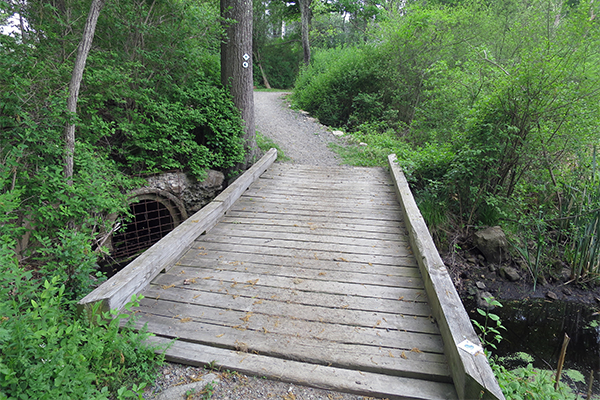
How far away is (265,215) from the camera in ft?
17.0

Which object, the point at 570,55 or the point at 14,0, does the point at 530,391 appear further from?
the point at 14,0

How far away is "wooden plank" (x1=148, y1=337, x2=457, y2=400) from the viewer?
2.16 meters

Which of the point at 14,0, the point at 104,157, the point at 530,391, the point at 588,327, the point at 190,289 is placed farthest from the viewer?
the point at 104,157

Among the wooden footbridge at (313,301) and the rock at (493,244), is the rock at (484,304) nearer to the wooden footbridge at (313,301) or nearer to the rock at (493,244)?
the rock at (493,244)

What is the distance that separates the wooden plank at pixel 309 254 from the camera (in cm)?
379

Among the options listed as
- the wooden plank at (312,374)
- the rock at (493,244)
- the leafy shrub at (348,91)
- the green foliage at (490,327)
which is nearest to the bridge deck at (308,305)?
the wooden plank at (312,374)

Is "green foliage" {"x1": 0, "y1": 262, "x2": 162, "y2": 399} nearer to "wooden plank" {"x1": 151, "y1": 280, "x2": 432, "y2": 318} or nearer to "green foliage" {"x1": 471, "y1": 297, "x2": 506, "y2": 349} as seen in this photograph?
"wooden plank" {"x1": 151, "y1": 280, "x2": 432, "y2": 318}

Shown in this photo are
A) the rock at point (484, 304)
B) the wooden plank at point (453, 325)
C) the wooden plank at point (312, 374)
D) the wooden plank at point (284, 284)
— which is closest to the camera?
the wooden plank at point (453, 325)

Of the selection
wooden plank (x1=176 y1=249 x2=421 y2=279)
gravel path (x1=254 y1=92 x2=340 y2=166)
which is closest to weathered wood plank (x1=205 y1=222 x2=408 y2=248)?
wooden plank (x1=176 y1=249 x2=421 y2=279)

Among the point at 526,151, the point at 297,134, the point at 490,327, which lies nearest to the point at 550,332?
the point at 490,327

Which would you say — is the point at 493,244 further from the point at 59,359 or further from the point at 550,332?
the point at 59,359

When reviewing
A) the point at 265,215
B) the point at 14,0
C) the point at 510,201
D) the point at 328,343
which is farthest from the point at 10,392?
the point at 510,201

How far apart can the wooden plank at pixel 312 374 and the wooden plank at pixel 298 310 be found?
1.64 ft

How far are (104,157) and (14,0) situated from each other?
2108 mm
